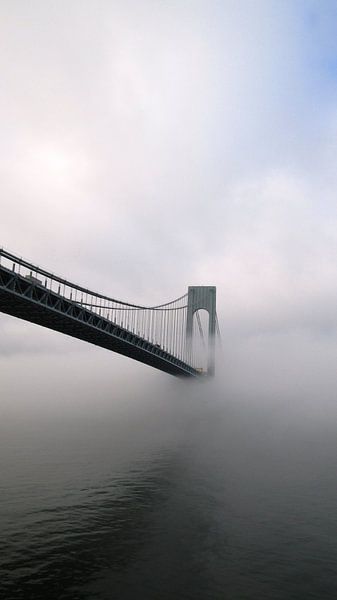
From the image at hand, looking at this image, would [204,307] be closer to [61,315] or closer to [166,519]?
[61,315]

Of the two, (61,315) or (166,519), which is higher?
(61,315)

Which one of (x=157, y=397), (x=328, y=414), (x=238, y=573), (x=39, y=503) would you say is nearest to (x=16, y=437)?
(x=39, y=503)

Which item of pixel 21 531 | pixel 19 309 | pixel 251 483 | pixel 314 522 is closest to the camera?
pixel 21 531

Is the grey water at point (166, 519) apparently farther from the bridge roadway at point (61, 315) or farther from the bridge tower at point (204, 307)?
the bridge tower at point (204, 307)

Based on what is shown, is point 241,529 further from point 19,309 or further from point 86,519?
point 19,309

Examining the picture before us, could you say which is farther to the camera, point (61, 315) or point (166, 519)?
point (61, 315)

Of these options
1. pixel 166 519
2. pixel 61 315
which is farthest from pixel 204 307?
pixel 166 519
